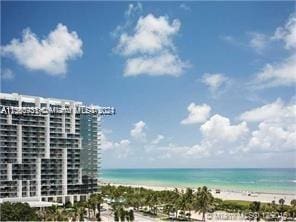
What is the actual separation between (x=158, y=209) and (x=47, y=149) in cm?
800

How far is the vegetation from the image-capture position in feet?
69.4

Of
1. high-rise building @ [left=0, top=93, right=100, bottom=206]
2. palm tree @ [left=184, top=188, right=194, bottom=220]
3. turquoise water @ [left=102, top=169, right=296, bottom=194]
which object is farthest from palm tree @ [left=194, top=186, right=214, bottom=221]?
turquoise water @ [left=102, top=169, right=296, bottom=194]

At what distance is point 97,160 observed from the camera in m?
35.8

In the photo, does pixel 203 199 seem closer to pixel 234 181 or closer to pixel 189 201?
pixel 189 201

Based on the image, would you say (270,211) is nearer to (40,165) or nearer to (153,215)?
(153,215)

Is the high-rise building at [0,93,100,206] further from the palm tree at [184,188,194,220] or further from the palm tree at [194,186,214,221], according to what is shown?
the palm tree at [194,186,214,221]

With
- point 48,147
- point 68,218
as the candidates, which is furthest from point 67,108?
point 68,218

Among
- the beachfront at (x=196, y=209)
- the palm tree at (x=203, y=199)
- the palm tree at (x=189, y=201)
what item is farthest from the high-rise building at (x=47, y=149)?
the palm tree at (x=203, y=199)

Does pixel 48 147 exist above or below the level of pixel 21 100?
below

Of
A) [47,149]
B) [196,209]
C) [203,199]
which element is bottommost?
[196,209]

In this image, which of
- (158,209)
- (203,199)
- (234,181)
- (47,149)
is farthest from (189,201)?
(234,181)

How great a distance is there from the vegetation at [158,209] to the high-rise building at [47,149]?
8.21 ft

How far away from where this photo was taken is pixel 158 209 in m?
30.5

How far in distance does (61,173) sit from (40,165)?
65.7 inches
